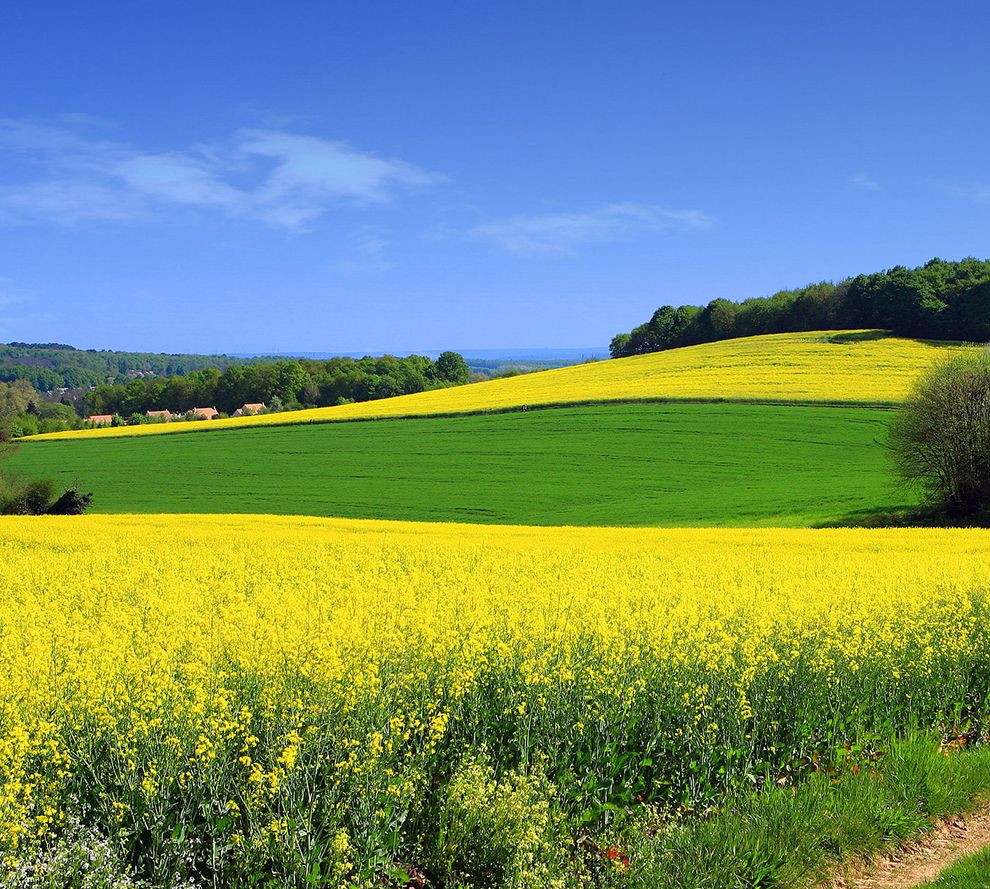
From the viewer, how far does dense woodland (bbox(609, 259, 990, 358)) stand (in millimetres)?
76688

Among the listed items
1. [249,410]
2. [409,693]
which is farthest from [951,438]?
[249,410]

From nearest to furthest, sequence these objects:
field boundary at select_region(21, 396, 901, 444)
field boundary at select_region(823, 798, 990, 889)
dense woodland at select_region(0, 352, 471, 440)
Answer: field boundary at select_region(823, 798, 990, 889), field boundary at select_region(21, 396, 901, 444), dense woodland at select_region(0, 352, 471, 440)

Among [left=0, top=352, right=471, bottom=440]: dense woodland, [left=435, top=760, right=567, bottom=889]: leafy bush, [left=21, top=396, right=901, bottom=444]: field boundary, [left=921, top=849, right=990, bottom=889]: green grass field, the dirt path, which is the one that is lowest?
the dirt path

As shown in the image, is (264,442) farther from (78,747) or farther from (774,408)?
(78,747)

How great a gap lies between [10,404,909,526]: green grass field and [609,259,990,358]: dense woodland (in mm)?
35689

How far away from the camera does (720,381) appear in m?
62.5

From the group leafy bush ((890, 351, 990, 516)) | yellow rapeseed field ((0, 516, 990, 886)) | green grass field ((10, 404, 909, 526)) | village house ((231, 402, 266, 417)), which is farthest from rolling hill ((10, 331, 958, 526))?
yellow rapeseed field ((0, 516, 990, 886))

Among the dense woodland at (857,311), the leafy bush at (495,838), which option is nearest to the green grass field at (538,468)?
the leafy bush at (495,838)

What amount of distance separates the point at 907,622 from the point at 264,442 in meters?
50.7

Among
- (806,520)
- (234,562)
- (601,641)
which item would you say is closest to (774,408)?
(806,520)

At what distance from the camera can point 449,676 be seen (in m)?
7.37

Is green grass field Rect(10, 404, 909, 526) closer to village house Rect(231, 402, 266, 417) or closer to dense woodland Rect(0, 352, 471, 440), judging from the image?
village house Rect(231, 402, 266, 417)

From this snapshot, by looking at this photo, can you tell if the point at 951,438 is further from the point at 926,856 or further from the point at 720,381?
the point at 720,381

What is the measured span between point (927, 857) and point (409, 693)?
166 inches
